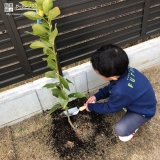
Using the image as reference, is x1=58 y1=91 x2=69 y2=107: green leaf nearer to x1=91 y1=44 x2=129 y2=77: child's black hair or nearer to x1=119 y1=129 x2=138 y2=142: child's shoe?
x1=91 y1=44 x2=129 y2=77: child's black hair

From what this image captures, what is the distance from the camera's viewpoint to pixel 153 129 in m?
2.25

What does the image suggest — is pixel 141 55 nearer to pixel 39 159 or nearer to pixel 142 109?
pixel 142 109

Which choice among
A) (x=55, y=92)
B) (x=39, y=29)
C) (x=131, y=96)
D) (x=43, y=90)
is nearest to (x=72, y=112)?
(x=43, y=90)

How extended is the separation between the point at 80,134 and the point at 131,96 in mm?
774

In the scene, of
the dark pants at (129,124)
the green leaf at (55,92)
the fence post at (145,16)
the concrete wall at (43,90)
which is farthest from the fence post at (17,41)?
the fence post at (145,16)

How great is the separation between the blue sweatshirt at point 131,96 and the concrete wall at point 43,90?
1.66 ft

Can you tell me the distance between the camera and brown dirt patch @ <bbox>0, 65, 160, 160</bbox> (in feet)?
6.87

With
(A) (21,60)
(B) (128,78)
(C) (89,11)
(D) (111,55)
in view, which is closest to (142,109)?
(B) (128,78)

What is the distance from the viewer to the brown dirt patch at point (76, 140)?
2.09m

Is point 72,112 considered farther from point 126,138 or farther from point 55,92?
point 126,138

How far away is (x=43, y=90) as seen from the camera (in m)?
2.29

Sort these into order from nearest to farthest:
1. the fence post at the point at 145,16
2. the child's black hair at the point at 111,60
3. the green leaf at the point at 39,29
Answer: the green leaf at the point at 39,29, the child's black hair at the point at 111,60, the fence post at the point at 145,16

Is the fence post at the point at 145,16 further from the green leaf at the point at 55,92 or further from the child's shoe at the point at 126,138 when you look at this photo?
the green leaf at the point at 55,92

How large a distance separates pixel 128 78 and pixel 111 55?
0.29 metres
